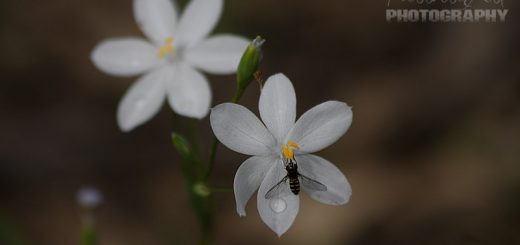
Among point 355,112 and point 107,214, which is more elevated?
point 355,112

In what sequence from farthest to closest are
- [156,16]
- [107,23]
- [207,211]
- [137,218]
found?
[107,23] < [137,218] < [156,16] < [207,211]

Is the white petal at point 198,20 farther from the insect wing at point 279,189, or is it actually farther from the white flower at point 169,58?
the insect wing at point 279,189

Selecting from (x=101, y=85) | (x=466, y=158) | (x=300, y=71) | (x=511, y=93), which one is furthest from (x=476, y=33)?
(x=101, y=85)

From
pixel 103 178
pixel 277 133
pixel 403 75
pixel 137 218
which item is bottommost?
pixel 137 218

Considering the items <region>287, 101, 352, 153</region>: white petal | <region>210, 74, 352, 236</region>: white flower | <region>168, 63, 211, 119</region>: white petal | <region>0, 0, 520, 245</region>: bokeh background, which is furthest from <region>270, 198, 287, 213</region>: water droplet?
<region>0, 0, 520, 245</region>: bokeh background

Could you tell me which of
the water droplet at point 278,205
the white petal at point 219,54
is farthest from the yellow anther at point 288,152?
the white petal at point 219,54

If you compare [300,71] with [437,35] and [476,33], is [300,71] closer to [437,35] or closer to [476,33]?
[437,35]

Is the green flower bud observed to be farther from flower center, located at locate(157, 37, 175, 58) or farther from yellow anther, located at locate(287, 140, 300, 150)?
flower center, located at locate(157, 37, 175, 58)

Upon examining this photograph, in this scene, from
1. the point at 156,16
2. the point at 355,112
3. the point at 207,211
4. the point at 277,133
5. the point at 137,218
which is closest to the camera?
the point at 277,133
